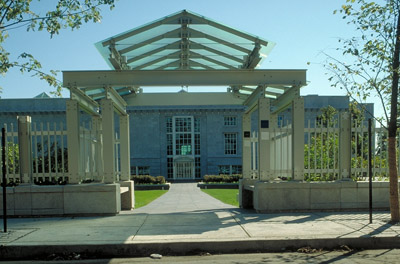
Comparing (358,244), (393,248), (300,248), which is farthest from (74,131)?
(393,248)

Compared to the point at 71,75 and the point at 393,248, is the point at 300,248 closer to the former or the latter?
the point at 393,248

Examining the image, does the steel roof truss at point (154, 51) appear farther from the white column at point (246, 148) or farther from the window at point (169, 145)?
the window at point (169, 145)

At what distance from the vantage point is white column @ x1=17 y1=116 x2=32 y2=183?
9094mm

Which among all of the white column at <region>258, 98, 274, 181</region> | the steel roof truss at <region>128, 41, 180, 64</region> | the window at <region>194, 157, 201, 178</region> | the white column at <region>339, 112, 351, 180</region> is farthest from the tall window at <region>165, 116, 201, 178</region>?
the white column at <region>339, 112, 351, 180</region>

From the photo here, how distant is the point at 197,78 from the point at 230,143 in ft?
140

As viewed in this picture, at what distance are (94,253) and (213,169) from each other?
45.8 meters

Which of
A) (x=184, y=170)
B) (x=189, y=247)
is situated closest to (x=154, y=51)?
(x=189, y=247)

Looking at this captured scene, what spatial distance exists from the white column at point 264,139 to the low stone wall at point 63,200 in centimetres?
378

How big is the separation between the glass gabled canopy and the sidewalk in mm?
4369

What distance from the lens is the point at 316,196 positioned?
9.18 metres

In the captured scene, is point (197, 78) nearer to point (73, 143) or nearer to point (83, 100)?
point (83, 100)

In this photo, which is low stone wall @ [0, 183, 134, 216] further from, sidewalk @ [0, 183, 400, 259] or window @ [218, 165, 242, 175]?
window @ [218, 165, 242, 175]

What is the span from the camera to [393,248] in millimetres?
6410

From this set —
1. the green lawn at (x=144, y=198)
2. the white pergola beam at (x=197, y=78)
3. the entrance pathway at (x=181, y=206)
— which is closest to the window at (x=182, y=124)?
the green lawn at (x=144, y=198)
